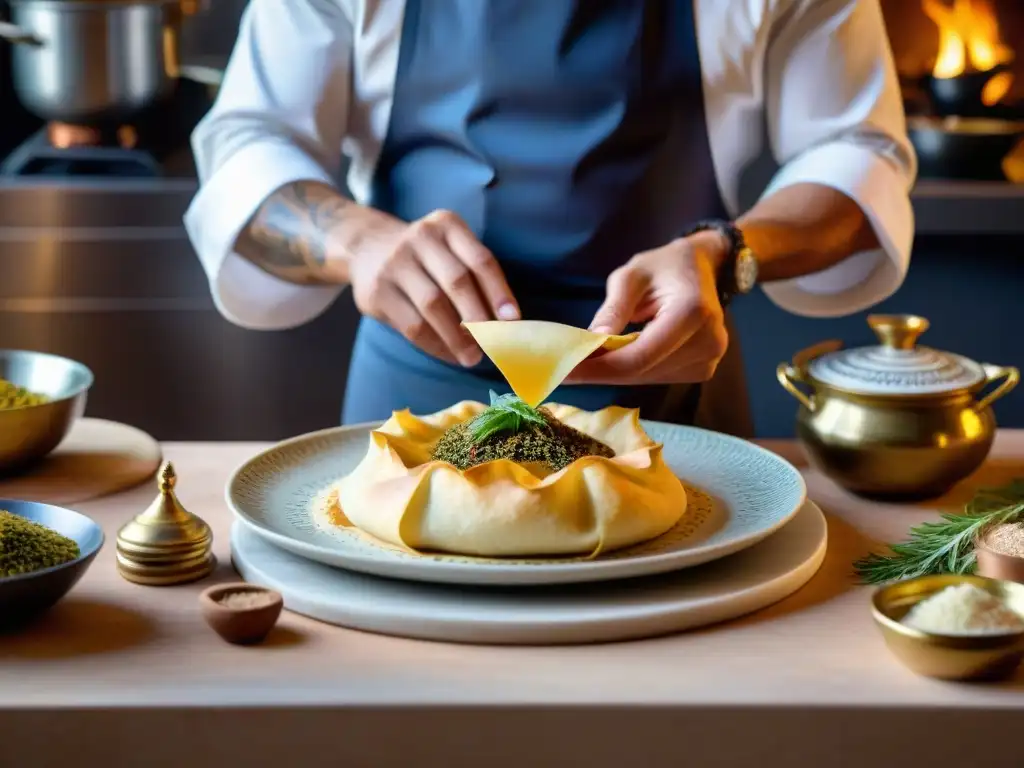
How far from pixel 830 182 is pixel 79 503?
0.93m

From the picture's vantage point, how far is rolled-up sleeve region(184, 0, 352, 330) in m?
1.57

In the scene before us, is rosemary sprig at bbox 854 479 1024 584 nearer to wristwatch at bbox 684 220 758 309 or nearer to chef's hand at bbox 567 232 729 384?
chef's hand at bbox 567 232 729 384

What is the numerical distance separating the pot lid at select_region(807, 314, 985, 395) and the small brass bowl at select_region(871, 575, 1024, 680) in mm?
318

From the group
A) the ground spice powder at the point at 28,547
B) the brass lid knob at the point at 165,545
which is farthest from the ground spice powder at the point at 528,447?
the ground spice powder at the point at 28,547

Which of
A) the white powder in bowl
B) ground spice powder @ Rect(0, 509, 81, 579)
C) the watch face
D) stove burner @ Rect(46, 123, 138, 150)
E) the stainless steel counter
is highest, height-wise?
the watch face

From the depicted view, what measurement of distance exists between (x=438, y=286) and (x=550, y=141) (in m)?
0.36

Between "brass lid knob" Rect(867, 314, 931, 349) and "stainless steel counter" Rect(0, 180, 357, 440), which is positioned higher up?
"brass lid knob" Rect(867, 314, 931, 349)

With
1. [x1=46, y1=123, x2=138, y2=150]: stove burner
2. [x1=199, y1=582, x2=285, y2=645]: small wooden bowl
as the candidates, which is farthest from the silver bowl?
[x1=46, y1=123, x2=138, y2=150]: stove burner

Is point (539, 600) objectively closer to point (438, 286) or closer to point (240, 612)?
point (240, 612)

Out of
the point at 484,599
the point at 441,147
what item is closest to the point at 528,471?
the point at 484,599

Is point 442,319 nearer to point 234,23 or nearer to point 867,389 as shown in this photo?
point 867,389

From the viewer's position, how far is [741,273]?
1.47 metres

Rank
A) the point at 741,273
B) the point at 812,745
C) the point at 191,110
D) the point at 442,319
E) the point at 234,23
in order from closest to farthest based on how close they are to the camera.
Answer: the point at 812,745 < the point at 442,319 < the point at 741,273 < the point at 191,110 < the point at 234,23

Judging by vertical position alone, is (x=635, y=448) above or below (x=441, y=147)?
below
